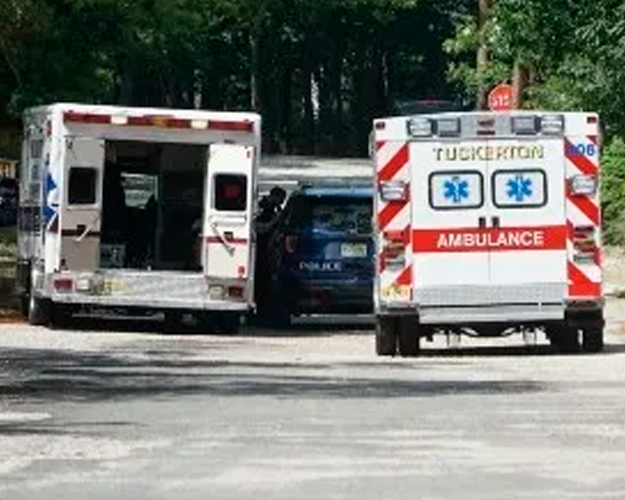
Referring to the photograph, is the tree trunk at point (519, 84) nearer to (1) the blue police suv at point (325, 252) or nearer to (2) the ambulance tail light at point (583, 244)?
(1) the blue police suv at point (325, 252)

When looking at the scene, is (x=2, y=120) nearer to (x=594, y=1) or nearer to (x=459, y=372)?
(x=594, y=1)

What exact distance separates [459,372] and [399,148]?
10.0ft

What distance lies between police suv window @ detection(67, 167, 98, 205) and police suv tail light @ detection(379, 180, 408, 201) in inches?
184

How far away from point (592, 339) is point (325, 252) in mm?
5337

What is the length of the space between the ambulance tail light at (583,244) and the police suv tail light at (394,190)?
6.04 feet

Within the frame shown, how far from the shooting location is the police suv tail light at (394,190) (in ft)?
70.5

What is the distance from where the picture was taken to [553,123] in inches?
844

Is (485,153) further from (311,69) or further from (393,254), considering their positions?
(311,69)

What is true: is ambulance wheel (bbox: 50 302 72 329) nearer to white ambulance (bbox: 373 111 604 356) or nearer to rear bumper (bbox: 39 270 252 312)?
rear bumper (bbox: 39 270 252 312)

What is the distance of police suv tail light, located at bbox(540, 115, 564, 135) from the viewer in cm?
2141

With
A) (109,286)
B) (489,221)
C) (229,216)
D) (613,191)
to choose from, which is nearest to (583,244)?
(489,221)

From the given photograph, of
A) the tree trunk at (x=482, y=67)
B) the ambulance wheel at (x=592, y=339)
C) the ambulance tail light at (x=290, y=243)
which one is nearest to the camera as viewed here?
the ambulance wheel at (x=592, y=339)

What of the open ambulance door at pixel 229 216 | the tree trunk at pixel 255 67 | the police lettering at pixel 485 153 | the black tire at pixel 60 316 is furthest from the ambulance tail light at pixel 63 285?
the tree trunk at pixel 255 67

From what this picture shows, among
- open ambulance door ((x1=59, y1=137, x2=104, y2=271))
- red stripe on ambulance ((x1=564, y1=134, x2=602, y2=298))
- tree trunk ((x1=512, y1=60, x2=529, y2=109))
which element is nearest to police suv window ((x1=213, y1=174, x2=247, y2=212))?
open ambulance door ((x1=59, y1=137, x2=104, y2=271))
